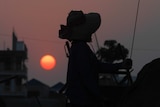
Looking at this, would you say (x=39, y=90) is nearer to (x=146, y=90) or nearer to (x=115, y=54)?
(x=115, y=54)

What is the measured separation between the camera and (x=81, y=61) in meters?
5.21

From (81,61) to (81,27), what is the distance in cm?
32

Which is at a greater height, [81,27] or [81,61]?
[81,27]

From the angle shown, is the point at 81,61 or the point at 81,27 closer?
the point at 81,61

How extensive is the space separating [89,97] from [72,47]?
49 cm

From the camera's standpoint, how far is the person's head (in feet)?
17.5

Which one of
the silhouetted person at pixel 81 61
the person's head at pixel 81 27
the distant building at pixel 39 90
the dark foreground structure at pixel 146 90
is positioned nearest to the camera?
the dark foreground structure at pixel 146 90

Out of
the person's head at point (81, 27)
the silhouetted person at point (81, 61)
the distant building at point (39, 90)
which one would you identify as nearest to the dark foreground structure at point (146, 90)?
the silhouetted person at point (81, 61)

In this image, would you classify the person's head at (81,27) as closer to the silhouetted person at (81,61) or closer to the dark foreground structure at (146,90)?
the silhouetted person at (81,61)

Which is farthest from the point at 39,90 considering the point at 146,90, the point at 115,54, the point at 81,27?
the point at 146,90

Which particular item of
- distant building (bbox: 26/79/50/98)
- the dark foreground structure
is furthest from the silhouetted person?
distant building (bbox: 26/79/50/98)

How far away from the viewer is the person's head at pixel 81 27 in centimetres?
532

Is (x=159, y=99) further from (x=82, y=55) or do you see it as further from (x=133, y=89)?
(x=82, y=55)

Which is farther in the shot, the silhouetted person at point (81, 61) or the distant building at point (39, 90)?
the distant building at point (39, 90)
